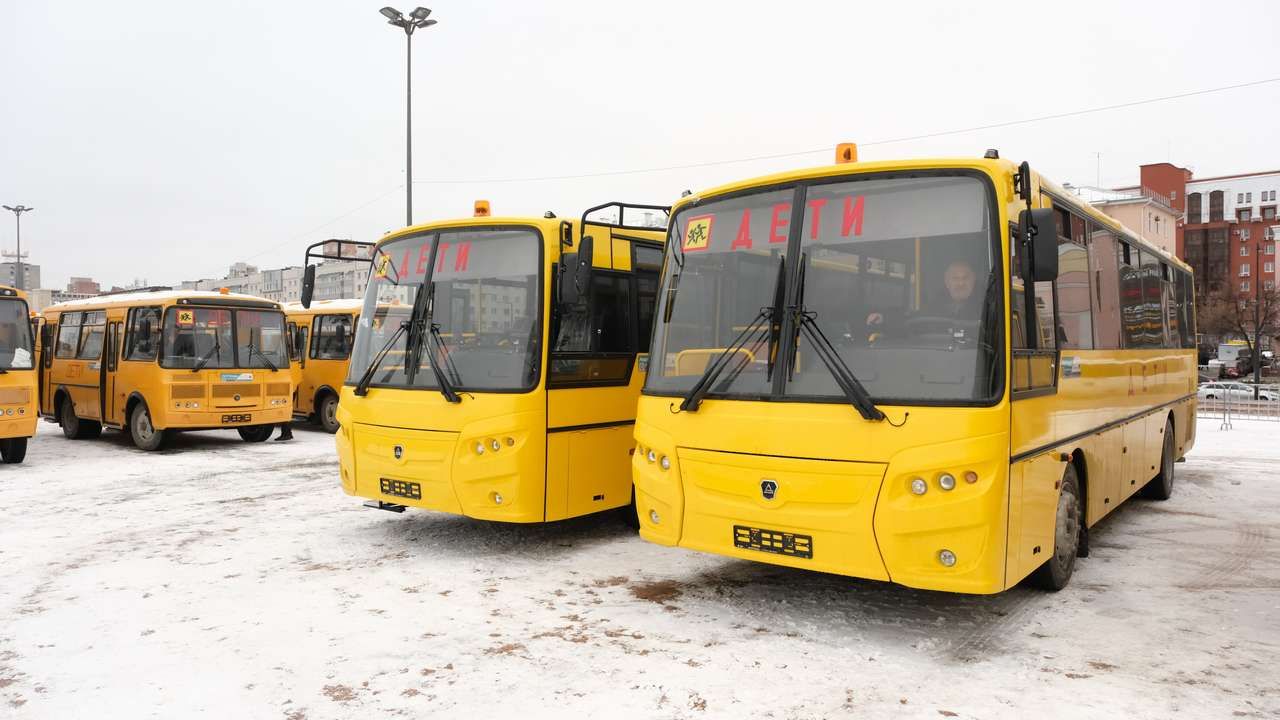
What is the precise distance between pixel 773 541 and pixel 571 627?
→ 1380 millimetres

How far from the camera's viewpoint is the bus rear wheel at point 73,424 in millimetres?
18781

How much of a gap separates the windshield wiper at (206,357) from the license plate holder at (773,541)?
503 inches

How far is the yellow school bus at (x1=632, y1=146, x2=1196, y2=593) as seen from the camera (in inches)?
207

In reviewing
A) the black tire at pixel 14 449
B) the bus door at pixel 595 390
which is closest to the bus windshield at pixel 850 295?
the bus door at pixel 595 390

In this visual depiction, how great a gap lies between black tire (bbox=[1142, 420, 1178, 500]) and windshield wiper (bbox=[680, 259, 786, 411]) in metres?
6.97

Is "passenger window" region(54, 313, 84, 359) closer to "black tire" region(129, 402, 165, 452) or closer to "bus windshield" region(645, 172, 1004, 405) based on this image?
"black tire" region(129, 402, 165, 452)

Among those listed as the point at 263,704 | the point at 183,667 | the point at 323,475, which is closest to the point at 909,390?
the point at 263,704

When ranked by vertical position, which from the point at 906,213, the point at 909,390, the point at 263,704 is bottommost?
the point at 263,704

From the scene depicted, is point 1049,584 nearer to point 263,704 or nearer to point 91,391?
point 263,704

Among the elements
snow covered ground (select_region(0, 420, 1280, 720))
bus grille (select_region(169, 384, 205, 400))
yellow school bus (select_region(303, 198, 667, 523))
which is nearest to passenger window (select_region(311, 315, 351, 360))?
bus grille (select_region(169, 384, 205, 400))

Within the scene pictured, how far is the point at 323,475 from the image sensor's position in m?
13.0

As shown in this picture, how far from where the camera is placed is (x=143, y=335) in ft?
53.4

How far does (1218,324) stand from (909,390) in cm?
6786

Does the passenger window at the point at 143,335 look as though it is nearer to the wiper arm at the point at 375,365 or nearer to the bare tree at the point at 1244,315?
the wiper arm at the point at 375,365
